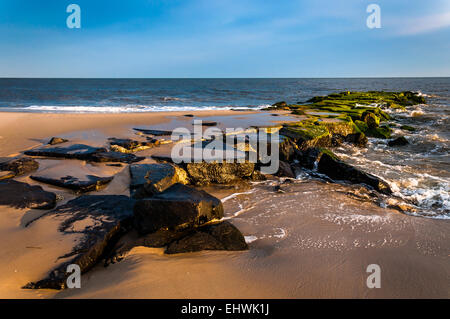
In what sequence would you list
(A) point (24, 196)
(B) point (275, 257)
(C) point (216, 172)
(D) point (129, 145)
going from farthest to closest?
(D) point (129, 145) < (C) point (216, 172) < (A) point (24, 196) < (B) point (275, 257)

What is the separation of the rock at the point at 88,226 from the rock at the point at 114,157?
2.27m

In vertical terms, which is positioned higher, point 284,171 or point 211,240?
point 284,171

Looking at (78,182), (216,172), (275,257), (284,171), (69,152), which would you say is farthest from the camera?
(284,171)

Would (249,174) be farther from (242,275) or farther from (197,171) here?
(242,275)

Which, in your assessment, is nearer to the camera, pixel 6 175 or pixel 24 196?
pixel 24 196

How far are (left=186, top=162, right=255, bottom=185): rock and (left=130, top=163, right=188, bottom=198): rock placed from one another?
21 cm

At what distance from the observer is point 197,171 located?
5863 mm

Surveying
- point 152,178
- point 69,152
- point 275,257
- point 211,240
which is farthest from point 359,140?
point 69,152

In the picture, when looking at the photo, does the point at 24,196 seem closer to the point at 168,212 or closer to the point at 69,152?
the point at 168,212

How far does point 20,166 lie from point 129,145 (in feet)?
8.64

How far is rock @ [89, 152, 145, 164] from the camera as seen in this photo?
6.36 meters

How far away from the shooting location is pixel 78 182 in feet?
16.4

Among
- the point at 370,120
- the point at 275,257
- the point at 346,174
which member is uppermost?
the point at 370,120

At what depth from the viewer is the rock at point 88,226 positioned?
283 centimetres
